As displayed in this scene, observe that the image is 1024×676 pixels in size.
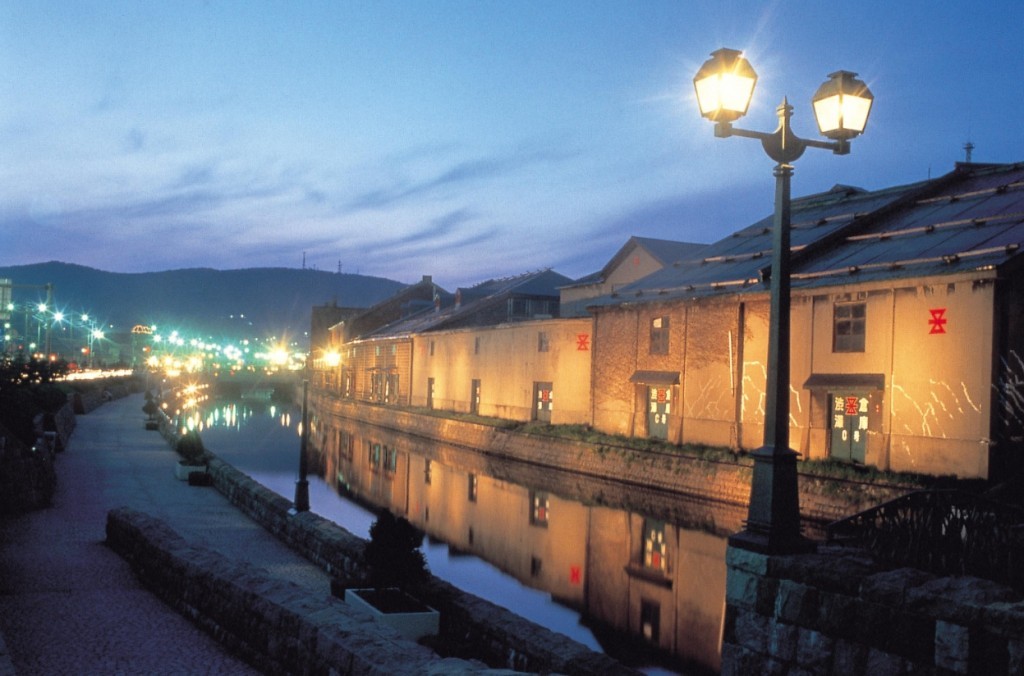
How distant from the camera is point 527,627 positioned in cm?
955

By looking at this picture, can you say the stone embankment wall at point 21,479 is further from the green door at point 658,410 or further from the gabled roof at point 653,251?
the gabled roof at point 653,251

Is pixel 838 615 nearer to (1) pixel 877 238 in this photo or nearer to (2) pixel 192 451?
(1) pixel 877 238

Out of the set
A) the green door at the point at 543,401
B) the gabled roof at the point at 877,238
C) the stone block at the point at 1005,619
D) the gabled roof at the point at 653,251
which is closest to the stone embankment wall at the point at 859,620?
the stone block at the point at 1005,619

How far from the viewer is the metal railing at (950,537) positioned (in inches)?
264

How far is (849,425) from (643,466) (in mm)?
6645

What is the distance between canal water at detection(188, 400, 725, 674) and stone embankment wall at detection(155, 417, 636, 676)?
3.64 m

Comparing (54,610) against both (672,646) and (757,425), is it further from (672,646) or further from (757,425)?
(757,425)

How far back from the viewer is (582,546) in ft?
70.8

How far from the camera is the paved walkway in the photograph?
8398 millimetres

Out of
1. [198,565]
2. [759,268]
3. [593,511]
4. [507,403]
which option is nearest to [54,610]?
[198,565]

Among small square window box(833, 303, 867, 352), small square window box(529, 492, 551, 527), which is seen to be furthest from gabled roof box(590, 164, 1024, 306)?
small square window box(529, 492, 551, 527)

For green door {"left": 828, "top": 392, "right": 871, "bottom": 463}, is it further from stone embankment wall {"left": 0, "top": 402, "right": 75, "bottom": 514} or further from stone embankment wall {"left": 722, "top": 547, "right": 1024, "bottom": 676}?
stone embankment wall {"left": 0, "top": 402, "right": 75, "bottom": 514}

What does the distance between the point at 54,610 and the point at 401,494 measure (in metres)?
20.5

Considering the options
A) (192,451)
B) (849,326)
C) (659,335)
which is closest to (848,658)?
(849,326)
